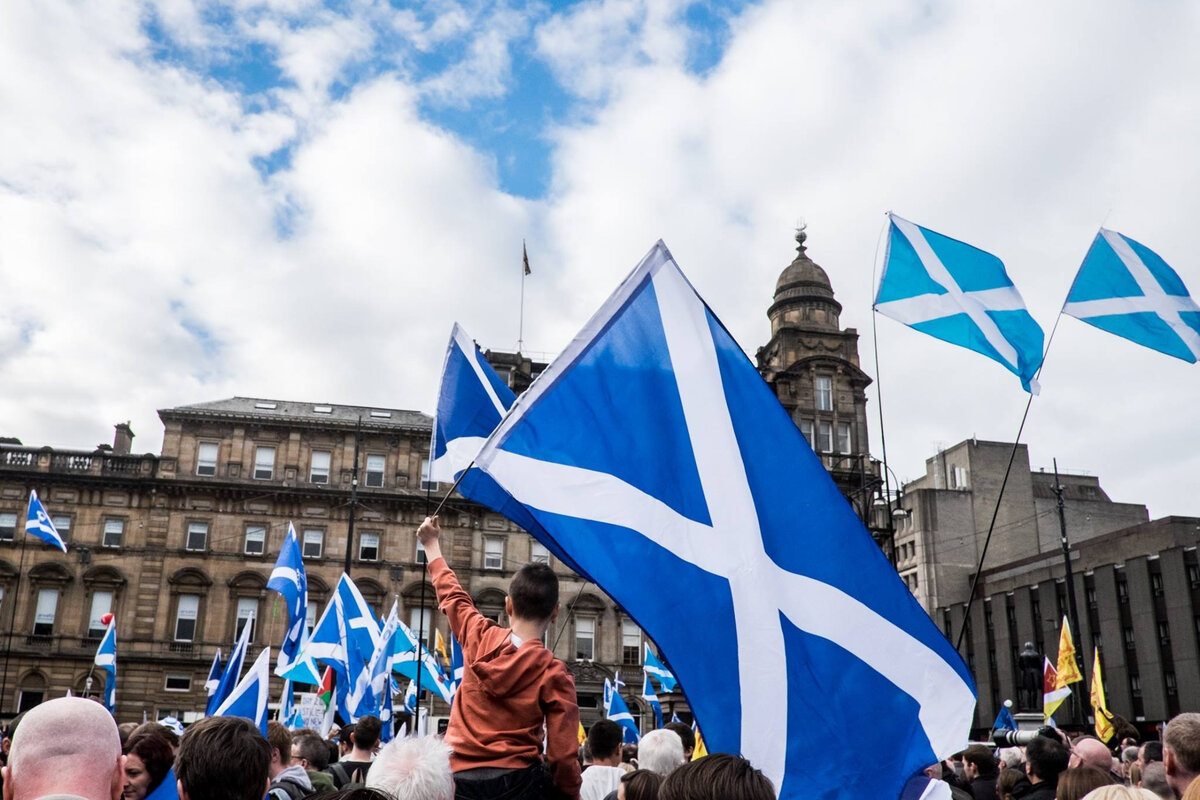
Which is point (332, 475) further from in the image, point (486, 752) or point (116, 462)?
point (486, 752)

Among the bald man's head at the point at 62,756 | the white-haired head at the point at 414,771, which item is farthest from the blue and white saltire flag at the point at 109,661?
the bald man's head at the point at 62,756

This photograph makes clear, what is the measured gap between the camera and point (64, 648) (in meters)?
45.1

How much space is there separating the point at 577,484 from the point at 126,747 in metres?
2.48

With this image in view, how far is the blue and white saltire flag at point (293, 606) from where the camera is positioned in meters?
17.1

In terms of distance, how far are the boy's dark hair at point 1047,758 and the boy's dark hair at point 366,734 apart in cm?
482

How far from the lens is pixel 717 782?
2.84m

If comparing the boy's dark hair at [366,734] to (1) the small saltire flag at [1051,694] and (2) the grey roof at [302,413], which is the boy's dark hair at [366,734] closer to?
(1) the small saltire flag at [1051,694]

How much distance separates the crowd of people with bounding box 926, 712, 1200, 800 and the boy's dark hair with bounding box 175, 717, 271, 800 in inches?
115

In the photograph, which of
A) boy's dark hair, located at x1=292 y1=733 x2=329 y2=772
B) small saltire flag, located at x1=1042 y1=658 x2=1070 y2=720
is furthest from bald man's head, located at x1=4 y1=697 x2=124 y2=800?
small saltire flag, located at x1=1042 y1=658 x2=1070 y2=720

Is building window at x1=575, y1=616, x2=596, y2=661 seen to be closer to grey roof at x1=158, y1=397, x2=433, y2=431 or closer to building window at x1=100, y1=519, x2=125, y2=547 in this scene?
grey roof at x1=158, y1=397, x2=433, y2=431

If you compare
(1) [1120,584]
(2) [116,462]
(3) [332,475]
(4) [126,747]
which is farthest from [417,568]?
(4) [126,747]

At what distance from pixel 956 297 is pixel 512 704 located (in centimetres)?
637

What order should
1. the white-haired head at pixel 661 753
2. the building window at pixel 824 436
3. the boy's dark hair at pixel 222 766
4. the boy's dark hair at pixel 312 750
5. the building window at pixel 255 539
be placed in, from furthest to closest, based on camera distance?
the building window at pixel 824 436
the building window at pixel 255 539
the boy's dark hair at pixel 312 750
the white-haired head at pixel 661 753
the boy's dark hair at pixel 222 766

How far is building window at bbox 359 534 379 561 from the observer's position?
1919 inches
